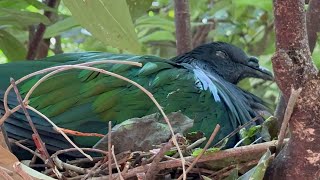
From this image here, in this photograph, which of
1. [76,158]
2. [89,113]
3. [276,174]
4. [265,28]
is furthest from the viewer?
[265,28]

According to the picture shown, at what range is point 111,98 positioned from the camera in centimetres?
193

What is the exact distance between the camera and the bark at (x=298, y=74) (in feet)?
3.46

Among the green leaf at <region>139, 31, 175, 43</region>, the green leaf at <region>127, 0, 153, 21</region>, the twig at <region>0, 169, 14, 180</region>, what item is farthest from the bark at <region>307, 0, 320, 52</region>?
the green leaf at <region>139, 31, 175, 43</region>

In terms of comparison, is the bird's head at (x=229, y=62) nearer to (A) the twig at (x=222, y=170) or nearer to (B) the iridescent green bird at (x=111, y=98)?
(B) the iridescent green bird at (x=111, y=98)

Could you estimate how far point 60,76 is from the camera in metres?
1.98

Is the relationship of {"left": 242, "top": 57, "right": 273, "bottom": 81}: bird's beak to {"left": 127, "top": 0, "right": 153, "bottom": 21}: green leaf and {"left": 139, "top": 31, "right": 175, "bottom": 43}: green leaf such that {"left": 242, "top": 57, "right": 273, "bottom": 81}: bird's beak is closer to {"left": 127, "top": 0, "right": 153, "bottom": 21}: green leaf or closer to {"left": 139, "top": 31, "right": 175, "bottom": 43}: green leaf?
{"left": 139, "top": 31, "right": 175, "bottom": 43}: green leaf

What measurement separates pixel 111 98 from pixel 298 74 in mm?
949

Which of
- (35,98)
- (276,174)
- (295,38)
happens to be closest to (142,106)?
(35,98)

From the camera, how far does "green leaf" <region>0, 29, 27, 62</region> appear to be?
231cm

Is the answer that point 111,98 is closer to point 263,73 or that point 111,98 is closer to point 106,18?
point 106,18

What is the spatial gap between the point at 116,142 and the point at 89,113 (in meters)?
0.39

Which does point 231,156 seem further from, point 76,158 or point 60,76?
point 60,76

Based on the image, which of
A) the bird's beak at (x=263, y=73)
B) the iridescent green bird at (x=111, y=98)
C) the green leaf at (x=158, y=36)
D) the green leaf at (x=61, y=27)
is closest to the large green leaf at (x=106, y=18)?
the iridescent green bird at (x=111, y=98)

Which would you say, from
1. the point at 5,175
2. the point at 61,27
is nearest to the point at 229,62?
the point at 61,27
